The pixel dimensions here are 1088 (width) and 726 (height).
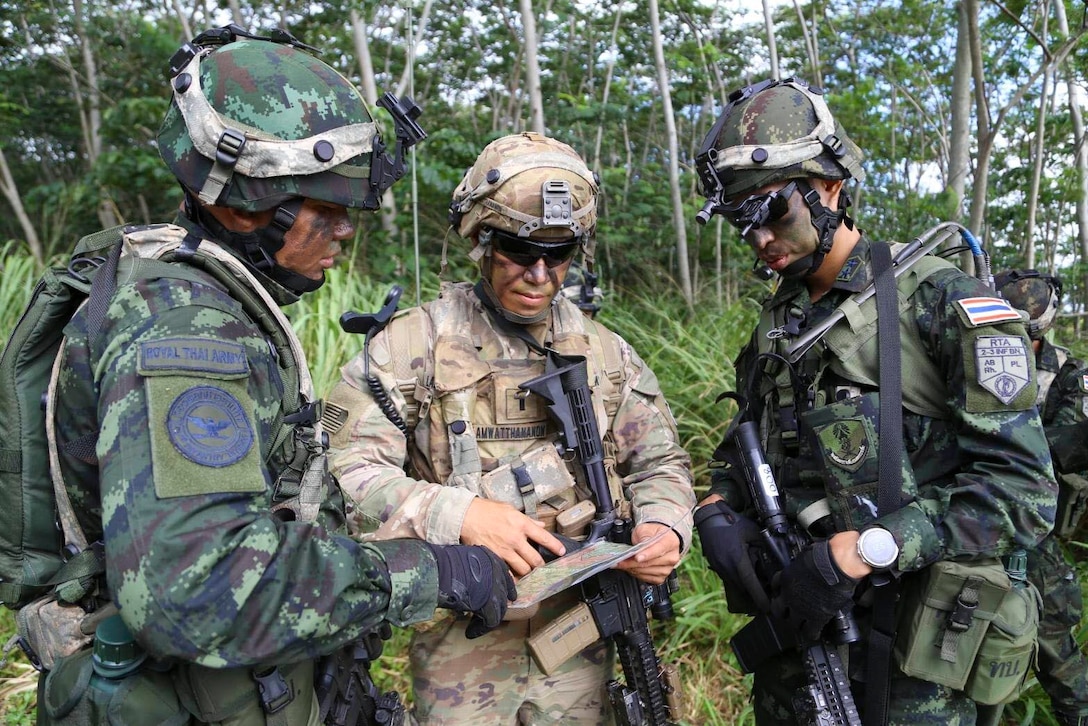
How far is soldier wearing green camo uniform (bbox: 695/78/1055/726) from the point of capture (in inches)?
75.0

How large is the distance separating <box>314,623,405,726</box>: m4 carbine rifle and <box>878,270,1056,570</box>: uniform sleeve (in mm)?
1462

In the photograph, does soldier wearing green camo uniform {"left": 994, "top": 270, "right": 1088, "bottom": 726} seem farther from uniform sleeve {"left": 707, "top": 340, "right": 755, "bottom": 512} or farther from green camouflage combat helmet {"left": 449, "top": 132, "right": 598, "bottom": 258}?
green camouflage combat helmet {"left": 449, "top": 132, "right": 598, "bottom": 258}

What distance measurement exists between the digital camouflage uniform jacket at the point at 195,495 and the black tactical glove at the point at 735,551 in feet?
4.27

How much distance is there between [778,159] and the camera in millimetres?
2195

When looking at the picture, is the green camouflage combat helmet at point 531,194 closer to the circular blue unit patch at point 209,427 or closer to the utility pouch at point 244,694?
the circular blue unit patch at point 209,427

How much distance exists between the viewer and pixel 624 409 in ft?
7.96

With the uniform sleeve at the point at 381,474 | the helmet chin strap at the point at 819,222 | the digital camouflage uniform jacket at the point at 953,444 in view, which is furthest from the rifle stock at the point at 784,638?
the uniform sleeve at the point at 381,474

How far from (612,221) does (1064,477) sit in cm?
503

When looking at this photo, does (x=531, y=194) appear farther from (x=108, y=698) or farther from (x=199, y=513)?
(x=108, y=698)

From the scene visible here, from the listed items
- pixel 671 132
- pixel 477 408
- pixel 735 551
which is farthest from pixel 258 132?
pixel 671 132

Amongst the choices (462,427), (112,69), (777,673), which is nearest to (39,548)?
(462,427)

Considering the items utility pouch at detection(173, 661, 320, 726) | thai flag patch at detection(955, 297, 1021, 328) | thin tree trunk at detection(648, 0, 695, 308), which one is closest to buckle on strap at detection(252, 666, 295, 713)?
utility pouch at detection(173, 661, 320, 726)

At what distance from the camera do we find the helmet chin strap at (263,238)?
5.19ft

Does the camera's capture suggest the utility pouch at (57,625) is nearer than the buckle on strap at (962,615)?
Yes
